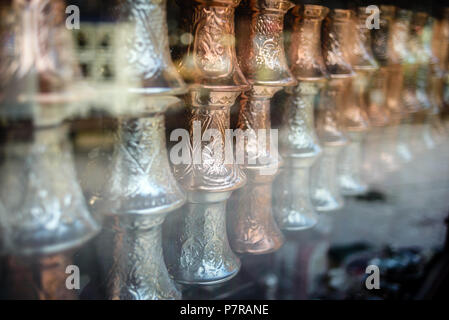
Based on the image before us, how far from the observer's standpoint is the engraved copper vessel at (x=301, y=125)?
73 cm

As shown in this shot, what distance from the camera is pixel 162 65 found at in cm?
46

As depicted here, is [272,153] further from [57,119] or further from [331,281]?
[57,119]

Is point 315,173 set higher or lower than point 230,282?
higher

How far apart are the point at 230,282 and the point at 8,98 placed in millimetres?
424

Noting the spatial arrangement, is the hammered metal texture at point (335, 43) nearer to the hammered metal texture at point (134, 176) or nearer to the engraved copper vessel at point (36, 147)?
the hammered metal texture at point (134, 176)

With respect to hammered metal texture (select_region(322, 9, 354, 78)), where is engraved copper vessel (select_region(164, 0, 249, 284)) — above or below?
below

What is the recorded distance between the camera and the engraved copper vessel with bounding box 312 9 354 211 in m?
0.80

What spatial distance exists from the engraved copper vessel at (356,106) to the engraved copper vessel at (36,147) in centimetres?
62

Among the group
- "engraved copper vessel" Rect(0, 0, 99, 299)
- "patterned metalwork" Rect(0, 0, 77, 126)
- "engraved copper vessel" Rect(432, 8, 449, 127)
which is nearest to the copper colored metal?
"engraved copper vessel" Rect(0, 0, 99, 299)

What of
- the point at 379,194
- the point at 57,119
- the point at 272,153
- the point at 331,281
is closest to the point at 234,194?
the point at 272,153

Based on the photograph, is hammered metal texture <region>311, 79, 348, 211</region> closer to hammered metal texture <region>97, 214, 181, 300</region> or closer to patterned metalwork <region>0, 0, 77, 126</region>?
hammered metal texture <region>97, 214, 181, 300</region>

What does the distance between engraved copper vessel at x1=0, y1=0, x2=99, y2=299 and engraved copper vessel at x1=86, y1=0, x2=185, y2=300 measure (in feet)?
0.21

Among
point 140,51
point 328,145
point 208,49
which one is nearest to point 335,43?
point 328,145

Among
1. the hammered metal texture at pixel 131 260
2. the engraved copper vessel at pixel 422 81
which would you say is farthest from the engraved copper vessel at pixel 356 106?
the hammered metal texture at pixel 131 260
